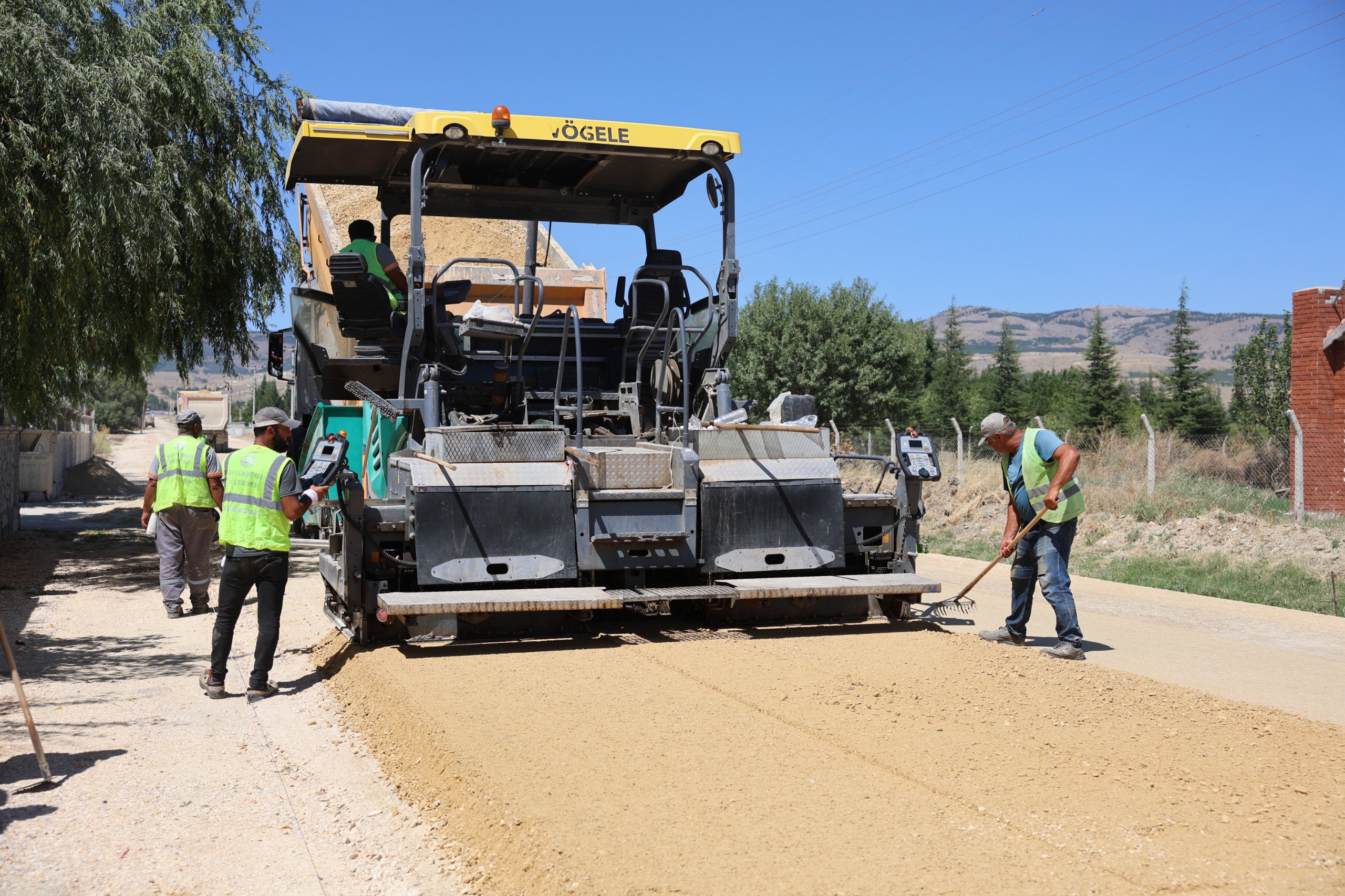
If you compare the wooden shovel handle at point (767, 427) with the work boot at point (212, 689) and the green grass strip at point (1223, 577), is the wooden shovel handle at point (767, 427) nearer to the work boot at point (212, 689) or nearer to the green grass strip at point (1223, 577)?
the work boot at point (212, 689)

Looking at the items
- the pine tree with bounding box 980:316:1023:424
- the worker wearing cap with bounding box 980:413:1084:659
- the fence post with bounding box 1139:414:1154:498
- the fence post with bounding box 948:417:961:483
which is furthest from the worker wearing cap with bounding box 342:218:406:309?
the pine tree with bounding box 980:316:1023:424

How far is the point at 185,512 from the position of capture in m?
9.59

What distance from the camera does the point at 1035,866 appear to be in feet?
10.8

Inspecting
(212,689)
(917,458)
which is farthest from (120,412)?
(917,458)

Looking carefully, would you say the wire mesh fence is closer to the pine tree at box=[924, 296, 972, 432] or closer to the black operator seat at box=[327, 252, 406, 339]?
the black operator seat at box=[327, 252, 406, 339]

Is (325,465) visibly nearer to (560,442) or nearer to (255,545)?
(255,545)

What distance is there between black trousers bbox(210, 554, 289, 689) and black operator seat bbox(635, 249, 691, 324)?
3.15m

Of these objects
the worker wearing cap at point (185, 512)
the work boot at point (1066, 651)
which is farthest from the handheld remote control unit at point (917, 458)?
the worker wearing cap at point (185, 512)

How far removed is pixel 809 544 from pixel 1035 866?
382 centimetres

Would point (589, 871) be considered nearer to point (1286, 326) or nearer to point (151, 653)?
point (151, 653)

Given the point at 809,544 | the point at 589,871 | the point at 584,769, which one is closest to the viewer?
the point at 589,871

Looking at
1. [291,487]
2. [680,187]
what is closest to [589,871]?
[291,487]

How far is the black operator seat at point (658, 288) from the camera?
826 cm

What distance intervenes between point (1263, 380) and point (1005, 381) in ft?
106
